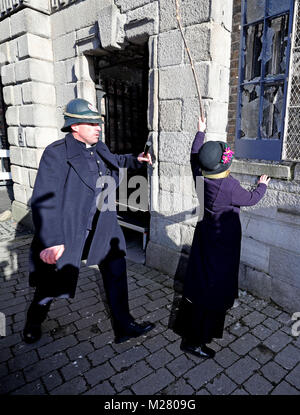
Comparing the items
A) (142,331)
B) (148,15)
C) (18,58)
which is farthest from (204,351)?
(18,58)

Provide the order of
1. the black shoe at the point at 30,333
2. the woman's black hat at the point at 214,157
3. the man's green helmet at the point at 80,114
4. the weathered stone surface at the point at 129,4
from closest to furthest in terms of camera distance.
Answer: the woman's black hat at the point at 214,157 → the man's green helmet at the point at 80,114 → the black shoe at the point at 30,333 → the weathered stone surface at the point at 129,4

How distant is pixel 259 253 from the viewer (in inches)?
136

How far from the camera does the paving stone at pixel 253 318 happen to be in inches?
122

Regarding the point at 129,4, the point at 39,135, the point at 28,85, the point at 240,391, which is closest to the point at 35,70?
the point at 28,85

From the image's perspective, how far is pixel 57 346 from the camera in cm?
276

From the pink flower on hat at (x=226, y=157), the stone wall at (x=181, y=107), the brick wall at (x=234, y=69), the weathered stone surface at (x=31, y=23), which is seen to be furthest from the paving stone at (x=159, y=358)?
the weathered stone surface at (x=31, y=23)

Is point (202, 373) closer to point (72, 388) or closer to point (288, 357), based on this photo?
point (288, 357)

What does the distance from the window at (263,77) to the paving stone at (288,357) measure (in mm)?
1979

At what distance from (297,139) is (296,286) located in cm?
156

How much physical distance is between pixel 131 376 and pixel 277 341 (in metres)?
1.44

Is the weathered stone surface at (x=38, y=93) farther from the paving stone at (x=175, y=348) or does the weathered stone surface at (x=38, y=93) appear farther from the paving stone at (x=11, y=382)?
the paving stone at (x=175, y=348)

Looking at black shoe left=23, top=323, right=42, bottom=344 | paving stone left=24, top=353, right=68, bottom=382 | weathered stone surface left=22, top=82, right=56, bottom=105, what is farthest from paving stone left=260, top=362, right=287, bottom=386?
weathered stone surface left=22, top=82, right=56, bottom=105

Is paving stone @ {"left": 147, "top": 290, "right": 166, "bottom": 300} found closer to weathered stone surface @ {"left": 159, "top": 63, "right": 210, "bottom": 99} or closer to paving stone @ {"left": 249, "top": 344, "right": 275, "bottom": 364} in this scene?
paving stone @ {"left": 249, "top": 344, "right": 275, "bottom": 364}
